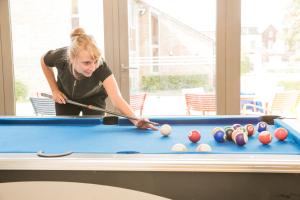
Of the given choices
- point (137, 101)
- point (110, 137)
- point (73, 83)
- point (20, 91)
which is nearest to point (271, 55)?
point (137, 101)

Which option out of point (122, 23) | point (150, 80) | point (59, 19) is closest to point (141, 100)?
point (150, 80)

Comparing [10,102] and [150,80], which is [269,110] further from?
[10,102]

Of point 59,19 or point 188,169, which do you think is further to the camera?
point 59,19

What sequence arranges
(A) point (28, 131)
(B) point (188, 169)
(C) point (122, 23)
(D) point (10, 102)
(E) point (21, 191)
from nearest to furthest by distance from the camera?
(E) point (21, 191), (B) point (188, 169), (A) point (28, 131), (C) point (122, 23), (D) point (10, 102)

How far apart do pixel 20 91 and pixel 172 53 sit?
1.70 meters

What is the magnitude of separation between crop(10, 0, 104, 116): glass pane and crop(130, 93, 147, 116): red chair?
64 centimetres

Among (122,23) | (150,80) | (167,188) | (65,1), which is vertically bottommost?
(167,188)

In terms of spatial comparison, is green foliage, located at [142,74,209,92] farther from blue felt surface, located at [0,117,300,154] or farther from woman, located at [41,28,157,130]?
blue felt surface, located at [0,117,300,154]

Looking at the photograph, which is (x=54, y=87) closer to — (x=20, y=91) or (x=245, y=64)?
(x=20, y=91)

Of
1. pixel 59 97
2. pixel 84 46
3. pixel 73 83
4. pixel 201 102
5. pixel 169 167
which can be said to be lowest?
pixel 169 167

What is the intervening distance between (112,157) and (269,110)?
264 centimetres

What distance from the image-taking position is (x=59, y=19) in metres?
3.78

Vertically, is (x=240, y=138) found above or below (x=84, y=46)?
below

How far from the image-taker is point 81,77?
270cm
